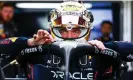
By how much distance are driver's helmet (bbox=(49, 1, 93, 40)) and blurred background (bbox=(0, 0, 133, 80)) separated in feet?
10.6

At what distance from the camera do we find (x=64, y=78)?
2.05 m

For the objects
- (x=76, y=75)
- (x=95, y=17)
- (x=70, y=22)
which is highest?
(x=95, y=17)

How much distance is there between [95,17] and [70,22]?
11.2 ft

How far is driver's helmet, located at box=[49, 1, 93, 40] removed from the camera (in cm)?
229

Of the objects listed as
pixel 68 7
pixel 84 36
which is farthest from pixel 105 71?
pixel 68 7

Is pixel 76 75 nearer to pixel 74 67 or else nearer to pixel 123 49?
pixel 74 67

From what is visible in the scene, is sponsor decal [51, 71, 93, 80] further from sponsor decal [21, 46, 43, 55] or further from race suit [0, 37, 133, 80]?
sponsor decal [21, 46, 43, 55]

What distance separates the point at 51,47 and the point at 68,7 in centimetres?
33

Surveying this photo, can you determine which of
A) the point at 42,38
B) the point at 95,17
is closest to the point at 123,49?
the point at 42,38

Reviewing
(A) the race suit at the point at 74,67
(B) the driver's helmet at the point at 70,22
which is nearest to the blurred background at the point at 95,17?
(B) the driver's helmet at the point at 70,22

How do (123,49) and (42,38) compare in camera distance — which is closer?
(42,38)

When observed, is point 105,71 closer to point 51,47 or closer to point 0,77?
point 51,47

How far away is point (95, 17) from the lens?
5684mm

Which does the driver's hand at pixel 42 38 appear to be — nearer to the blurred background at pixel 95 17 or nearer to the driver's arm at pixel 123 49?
the driver's arm at pixel 123 49
